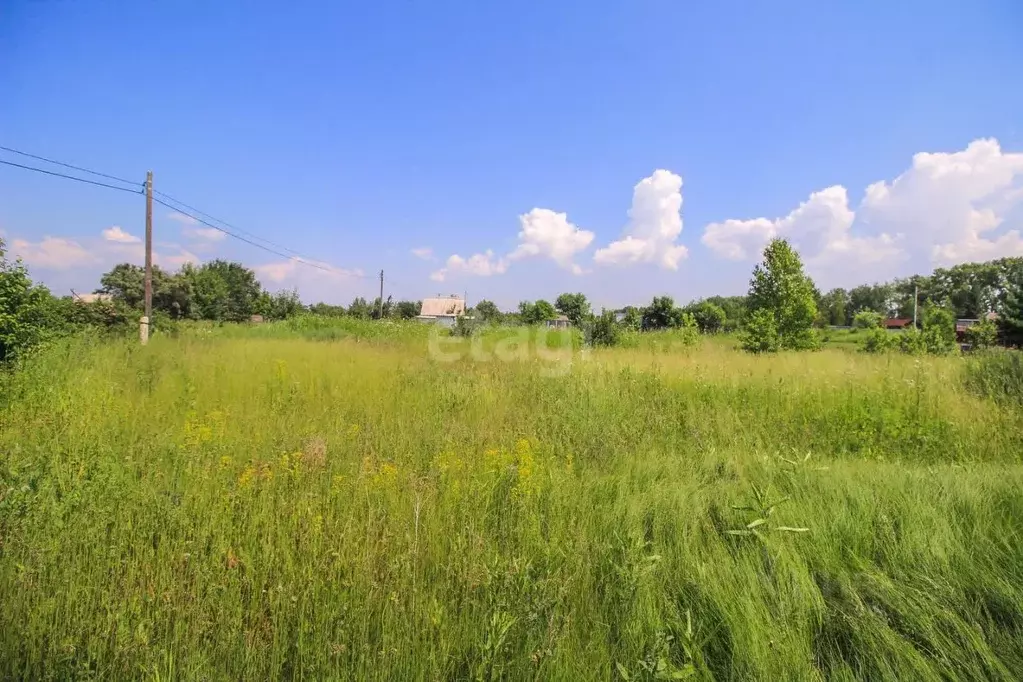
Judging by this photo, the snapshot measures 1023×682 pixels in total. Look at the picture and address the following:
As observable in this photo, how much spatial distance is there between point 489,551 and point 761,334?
644 inches

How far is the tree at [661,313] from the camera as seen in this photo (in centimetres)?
4789

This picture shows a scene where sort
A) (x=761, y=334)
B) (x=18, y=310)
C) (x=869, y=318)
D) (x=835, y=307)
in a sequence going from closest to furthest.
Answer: (x=18, y=310), (x=761, y=334), (x=869, y=318), (x=835, y=307)

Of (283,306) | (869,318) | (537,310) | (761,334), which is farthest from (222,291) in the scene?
(869,318)

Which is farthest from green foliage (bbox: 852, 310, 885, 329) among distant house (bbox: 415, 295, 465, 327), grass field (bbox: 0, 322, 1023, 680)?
distant house (bbox: 415, 295, 465, 327)

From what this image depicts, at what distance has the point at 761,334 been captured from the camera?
15.5 m

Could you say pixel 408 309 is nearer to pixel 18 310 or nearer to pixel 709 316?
pixel 709 316

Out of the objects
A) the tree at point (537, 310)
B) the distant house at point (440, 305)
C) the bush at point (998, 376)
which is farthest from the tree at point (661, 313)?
the bush at point (998, 376)

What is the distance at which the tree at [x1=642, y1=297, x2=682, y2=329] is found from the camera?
47.9 metres

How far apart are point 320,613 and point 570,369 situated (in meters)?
6.15

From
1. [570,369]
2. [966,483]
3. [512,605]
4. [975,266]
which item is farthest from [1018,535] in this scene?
[975,266]

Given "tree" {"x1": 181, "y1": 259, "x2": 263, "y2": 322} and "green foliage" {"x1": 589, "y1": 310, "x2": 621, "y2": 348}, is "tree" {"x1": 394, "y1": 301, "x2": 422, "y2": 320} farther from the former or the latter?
"green foliage" {"x1": 589, "y1": 310, "x2": 621, "y2": 348}

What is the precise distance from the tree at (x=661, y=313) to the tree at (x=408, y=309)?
3099cm

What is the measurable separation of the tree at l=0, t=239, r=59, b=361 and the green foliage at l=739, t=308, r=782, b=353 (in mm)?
17082

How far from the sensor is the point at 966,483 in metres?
2.92
